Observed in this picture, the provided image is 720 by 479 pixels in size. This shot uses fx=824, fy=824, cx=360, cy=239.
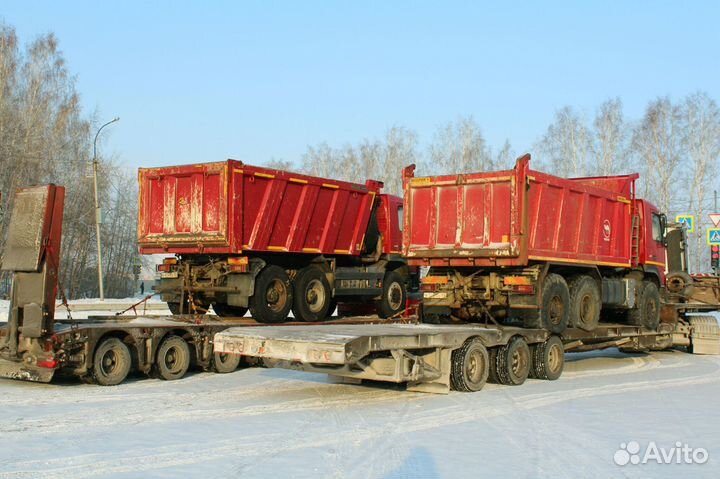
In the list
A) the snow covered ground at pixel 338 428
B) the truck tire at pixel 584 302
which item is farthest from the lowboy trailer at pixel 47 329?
the truck tire at pixel 584 302

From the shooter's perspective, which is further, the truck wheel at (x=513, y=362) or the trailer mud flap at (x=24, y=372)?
the truck wheel at (x=513, y=362)

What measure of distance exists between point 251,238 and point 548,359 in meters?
5.36

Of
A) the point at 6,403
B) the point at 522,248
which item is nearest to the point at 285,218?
the point at 522,248

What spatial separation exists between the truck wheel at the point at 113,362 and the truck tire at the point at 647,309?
30.6ft

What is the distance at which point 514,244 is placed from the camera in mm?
11875

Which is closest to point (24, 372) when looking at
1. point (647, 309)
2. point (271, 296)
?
point (271, 296)

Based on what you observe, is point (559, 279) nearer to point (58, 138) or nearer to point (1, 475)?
point (1, 475)

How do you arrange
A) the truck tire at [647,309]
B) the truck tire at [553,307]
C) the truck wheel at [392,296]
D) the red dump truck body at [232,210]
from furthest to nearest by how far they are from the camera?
the truck wheel at [392,296]
the truck tire at [647,309]
the red dump truck body at [232,210]
the truck tire at [553,307]

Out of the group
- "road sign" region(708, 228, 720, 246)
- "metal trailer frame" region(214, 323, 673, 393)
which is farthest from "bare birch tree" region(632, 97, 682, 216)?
"metal trailer frame" region(214, 323, 673, 393)

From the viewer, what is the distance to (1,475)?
21.3ft

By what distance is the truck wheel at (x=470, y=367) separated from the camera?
1095 centimetres

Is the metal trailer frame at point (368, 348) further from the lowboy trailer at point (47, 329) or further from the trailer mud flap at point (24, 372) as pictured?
the trailer mud flap at point (24, 372)

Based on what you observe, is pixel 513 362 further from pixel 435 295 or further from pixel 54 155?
pixel 54 155

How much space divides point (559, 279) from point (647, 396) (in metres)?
2.49
